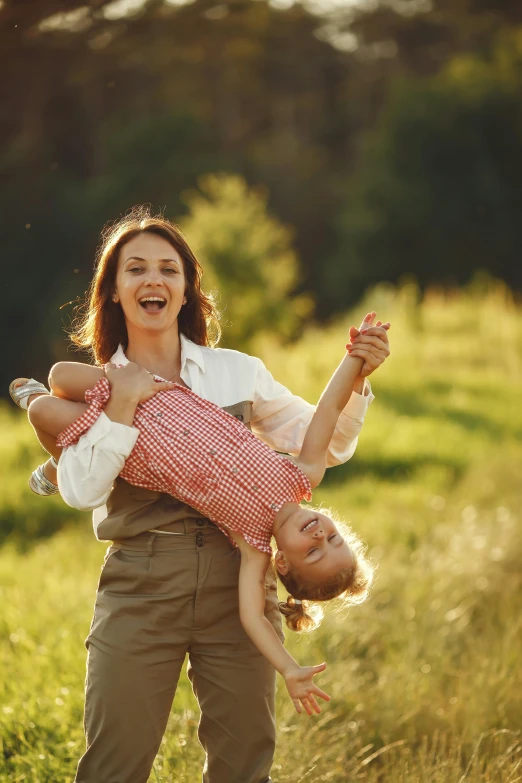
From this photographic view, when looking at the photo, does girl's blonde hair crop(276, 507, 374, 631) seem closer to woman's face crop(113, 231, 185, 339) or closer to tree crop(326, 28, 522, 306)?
woman's face crop(113, 231, 185, 339)

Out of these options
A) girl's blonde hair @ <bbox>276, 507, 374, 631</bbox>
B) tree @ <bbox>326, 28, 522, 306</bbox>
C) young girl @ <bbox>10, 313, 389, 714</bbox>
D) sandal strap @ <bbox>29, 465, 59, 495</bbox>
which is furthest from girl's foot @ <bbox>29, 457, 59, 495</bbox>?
tree @ <bbox>326, 28, 522, 306</bbox>

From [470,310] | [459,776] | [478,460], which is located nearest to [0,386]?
[470,310]

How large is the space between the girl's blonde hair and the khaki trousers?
6 cm

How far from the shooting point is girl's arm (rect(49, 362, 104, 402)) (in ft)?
8.70

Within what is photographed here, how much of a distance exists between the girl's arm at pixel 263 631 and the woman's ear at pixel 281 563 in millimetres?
69

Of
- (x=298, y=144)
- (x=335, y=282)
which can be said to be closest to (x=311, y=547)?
(x=335, y=282)

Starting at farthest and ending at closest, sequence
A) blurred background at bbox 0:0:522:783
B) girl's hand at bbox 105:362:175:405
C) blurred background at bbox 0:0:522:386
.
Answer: blurred background at bbox 0:0:522:386, blurred background at bbox 0:0:522:783, girl's hand at bbox 105:362:175:405

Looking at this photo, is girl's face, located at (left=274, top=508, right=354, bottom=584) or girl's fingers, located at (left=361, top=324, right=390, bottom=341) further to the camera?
girl's fingers, located at (left=361, top=324, right=390, bottom=341)

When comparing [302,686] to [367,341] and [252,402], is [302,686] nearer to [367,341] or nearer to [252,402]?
[252,402]

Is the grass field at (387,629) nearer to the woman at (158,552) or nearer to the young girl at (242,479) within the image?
the woman at (158,552)

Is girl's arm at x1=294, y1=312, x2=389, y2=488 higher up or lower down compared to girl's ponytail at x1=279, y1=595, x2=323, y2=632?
higher up

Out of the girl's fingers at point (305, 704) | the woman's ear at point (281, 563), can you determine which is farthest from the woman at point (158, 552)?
the girl's fingers at point (305, 704)

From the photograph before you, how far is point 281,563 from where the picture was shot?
9.20ft

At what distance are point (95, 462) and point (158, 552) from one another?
376 millimetres
